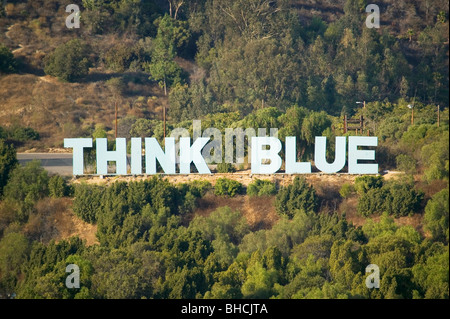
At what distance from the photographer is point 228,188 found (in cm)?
Answer: 5634

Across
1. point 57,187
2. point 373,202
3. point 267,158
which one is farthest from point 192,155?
point 373,202

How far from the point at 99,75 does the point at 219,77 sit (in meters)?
10.1

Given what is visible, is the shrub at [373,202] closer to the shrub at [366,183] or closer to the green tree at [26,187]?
the shrub at [366,183]

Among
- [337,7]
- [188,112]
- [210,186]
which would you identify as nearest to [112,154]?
[210,186]

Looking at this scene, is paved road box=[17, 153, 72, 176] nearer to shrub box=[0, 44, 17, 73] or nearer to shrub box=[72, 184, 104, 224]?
shrub box=[72, 184, 104, 224]

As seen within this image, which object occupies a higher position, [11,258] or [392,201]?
[392,201]

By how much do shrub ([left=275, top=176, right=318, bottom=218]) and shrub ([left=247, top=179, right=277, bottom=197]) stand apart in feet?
2.42

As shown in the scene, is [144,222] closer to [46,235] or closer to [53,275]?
[46,235]

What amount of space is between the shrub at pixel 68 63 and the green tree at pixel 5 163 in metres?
21.1

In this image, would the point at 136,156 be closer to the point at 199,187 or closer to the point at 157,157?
the point at 157,157

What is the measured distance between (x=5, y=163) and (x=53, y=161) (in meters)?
6.28

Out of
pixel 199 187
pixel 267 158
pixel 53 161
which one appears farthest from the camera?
pixel 53 161

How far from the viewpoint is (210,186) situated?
56.8 meters

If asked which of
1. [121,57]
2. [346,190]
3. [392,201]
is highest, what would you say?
[121,57]
